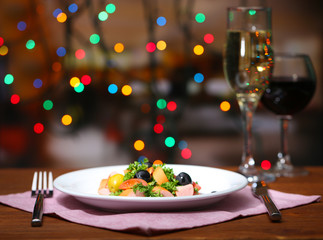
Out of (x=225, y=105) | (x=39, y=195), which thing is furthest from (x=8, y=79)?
(x=39, y=195)

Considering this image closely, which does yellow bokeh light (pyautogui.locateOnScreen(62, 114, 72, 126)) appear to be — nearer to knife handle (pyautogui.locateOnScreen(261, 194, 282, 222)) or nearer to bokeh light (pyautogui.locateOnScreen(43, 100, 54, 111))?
bokeh light (pyautogui.locateOnScreen(43, 100, 54, 111))

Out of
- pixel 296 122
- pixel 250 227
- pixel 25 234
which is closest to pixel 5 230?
pixel 25 234

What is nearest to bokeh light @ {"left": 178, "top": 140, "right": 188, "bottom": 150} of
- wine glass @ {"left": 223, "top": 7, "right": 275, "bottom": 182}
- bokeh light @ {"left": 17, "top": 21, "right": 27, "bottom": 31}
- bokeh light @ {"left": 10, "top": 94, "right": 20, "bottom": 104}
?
bokeh light @ {"left": 10, "top": 94, "right": 20, "bottom": 104}

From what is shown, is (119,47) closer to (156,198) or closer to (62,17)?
(62,17)

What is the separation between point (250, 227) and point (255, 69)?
0.40 metres

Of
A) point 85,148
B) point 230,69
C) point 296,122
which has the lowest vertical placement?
point 85,148

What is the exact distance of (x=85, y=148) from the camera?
247 cm

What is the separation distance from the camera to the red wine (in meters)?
0.99

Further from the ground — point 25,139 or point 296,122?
point 296,122

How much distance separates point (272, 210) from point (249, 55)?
1.18 ft

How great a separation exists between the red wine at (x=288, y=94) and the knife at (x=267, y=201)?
0.29 m

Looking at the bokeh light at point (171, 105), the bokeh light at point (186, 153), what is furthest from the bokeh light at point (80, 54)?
the bokeh light at point (186, 153)

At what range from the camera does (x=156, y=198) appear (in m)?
0.57

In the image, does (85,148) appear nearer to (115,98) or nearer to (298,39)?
(115,98)
